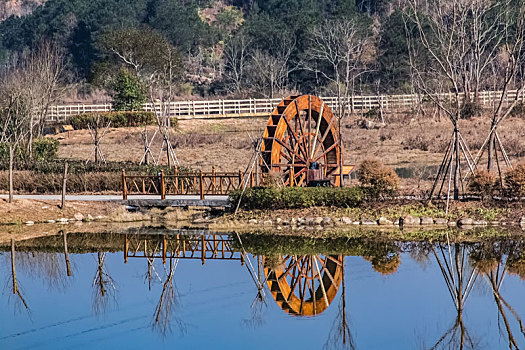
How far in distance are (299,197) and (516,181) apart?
20.0 ft

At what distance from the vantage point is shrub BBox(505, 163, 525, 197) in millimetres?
25797

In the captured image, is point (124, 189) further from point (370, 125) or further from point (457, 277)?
point (370, 125)

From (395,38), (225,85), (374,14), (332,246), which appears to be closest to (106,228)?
(332,246)

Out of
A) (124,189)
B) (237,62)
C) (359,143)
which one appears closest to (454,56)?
(359,143)

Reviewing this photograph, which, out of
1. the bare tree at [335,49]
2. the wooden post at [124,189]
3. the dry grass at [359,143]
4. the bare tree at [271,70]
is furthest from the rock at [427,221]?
the bare tree at [335,49]

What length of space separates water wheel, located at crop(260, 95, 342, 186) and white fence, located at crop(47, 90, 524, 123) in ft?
71.8

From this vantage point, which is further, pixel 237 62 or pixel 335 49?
pixel 237 62

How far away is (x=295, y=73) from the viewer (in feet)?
249

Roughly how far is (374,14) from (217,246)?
75.2m

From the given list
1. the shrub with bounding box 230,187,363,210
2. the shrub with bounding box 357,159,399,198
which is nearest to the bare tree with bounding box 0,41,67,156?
the shrub with bounding box 230,187,363,210

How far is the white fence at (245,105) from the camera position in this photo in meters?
57.7

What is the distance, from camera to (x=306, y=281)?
812 inches

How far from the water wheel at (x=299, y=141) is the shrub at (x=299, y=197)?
244 centimetres

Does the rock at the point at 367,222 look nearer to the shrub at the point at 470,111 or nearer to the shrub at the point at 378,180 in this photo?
the shrub at the point at 378,180
